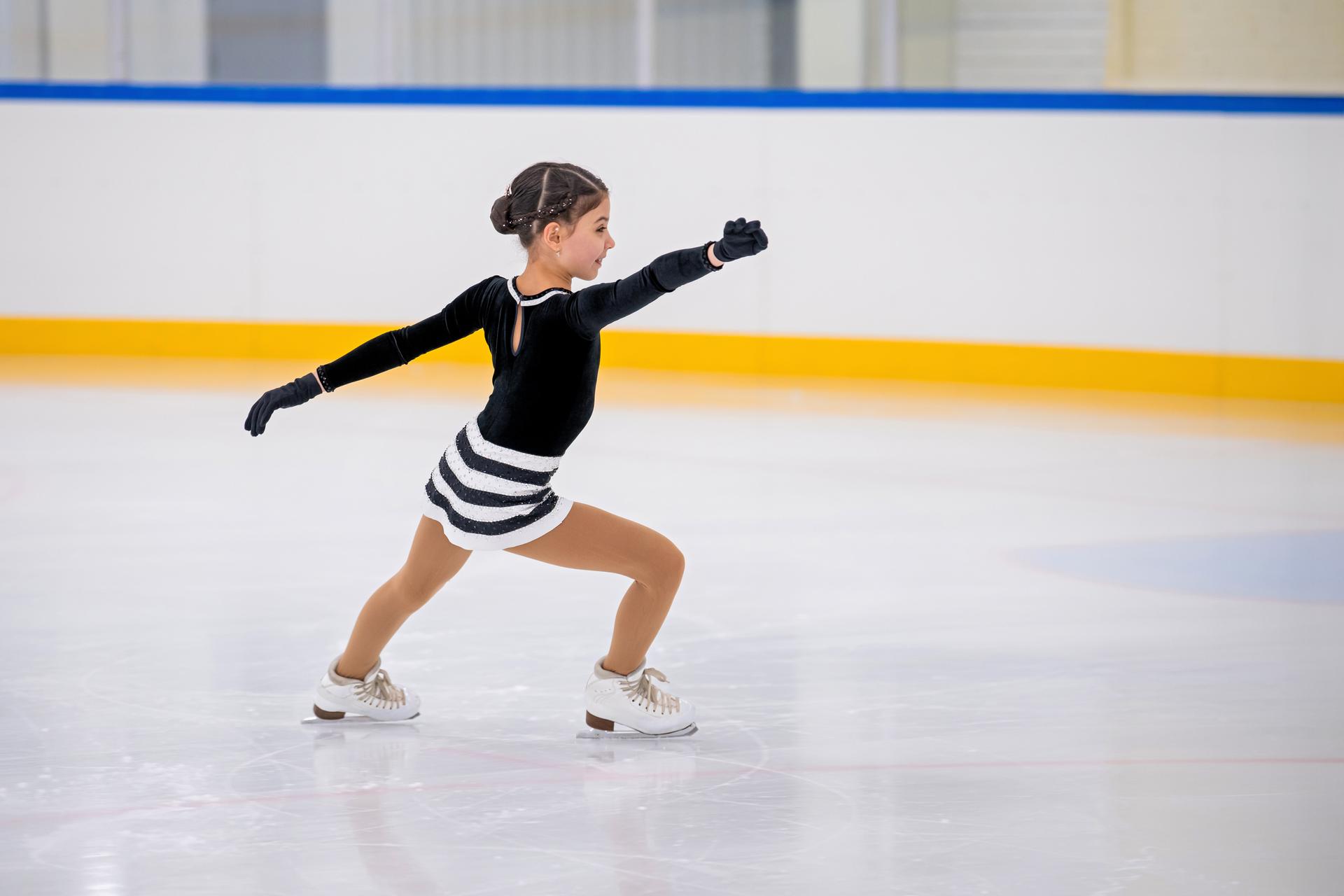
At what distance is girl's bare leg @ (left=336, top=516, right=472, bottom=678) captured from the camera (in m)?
3.11

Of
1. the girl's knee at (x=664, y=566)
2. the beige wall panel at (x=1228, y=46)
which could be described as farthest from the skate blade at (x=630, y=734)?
the beige wall panel at (x=1228, y=46)

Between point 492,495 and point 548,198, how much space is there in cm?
51

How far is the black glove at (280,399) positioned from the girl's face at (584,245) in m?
0.48

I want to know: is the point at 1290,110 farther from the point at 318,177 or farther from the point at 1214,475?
the point at 318,177

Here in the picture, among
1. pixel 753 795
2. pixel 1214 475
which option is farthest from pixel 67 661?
pixel 1214 475

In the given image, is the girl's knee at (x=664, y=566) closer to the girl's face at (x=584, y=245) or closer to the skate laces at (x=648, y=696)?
the skate laces at (x=648, y=696)

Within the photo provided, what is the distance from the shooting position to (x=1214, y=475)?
638 cm

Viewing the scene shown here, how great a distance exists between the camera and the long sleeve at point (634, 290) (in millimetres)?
2674

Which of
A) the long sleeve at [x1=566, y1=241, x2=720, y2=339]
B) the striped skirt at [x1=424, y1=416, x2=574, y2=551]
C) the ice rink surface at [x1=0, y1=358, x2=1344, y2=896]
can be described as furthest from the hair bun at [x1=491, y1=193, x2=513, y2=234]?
the ice rink surface at [x1=0, y1=358, x2=1344, y2=896]

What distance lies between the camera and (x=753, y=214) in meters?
9.46

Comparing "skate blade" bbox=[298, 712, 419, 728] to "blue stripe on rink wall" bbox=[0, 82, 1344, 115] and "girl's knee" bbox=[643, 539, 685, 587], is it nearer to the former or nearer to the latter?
"girl's knee" bbox=[643, 539, 685, 587]

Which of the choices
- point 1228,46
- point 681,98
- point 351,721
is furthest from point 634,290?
point 1228,46

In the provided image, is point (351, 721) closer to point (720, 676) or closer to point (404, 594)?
point (404, 594)

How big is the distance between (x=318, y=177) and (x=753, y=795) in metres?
7.63
